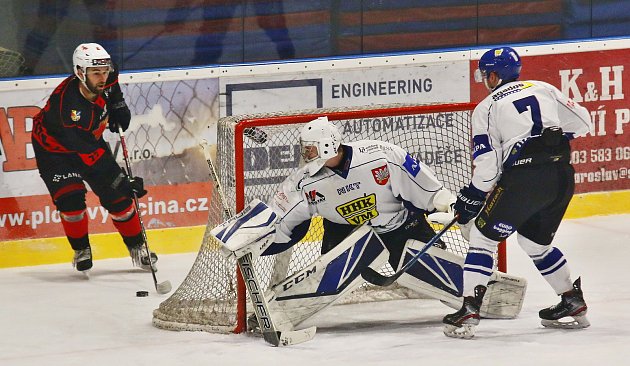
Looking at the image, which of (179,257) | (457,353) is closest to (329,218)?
(457,353)

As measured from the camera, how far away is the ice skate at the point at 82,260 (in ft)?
22.6

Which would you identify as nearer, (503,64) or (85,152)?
(503,64)

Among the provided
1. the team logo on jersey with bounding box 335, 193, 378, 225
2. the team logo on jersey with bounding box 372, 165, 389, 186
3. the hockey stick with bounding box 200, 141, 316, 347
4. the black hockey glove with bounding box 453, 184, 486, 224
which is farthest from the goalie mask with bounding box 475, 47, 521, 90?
the hockey stick with bounding box 200, 141, 316, 347

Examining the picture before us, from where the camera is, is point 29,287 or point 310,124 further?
point 29,287

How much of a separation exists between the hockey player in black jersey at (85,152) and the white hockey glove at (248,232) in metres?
1.27

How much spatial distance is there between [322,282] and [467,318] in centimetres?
58

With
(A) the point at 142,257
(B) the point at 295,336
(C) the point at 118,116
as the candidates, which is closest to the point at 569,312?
(B) the point at 295,336

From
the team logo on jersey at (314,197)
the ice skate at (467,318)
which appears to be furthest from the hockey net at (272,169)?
the ice skate at (467,318)

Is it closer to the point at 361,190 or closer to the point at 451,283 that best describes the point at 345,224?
the point at 361,190

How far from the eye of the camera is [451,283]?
5.73 meters

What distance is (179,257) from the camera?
7.27m

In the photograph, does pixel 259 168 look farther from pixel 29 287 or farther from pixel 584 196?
pixel 584 196

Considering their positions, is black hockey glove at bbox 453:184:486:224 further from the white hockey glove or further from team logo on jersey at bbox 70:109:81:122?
team logo on jersey at bbox 70:109:81:122

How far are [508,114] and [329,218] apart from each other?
2.85 ft
